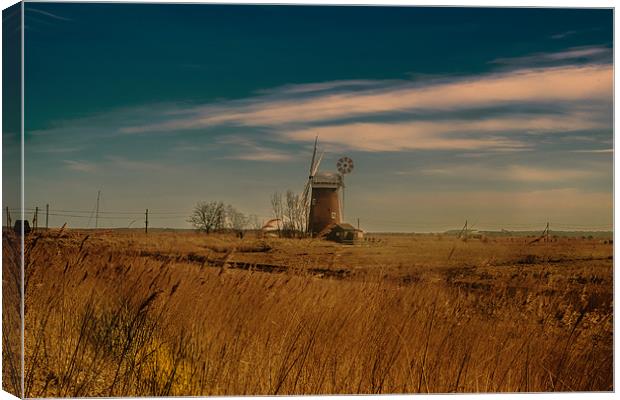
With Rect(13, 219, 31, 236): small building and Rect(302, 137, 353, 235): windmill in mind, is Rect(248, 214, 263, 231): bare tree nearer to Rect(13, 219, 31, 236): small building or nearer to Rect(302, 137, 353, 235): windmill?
Rect(302, 137, 353, 235): windmill

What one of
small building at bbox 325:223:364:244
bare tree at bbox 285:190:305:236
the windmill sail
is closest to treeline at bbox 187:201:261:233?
bare tree at bbox 285:190:305:236

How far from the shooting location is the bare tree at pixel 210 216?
23.2 feet

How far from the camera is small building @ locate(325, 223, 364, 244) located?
7.27 m

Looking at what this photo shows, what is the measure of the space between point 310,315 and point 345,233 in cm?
73

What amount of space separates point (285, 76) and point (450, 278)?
80.8 inches

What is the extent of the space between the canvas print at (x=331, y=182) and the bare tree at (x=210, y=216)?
2 cm


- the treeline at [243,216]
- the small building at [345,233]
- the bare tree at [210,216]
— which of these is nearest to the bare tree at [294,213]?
the treeline at [243,216]

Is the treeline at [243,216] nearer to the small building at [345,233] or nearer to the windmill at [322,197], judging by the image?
the windmill at [322,197]

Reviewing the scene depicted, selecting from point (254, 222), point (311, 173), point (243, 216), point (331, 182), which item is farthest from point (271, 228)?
point (331, 182)

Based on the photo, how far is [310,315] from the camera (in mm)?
6973

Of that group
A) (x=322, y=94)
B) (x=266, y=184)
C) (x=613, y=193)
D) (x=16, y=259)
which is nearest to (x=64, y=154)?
(x=16, y=259)

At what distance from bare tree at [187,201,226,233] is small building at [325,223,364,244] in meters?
0.90

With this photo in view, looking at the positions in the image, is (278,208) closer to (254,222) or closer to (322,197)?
(254,222)

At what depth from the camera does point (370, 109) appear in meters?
7.10
